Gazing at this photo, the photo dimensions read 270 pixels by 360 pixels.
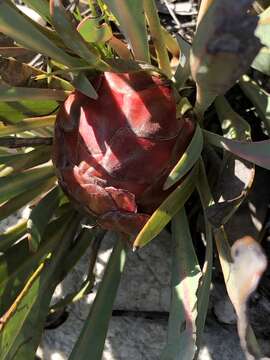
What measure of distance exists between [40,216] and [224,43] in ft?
1.91

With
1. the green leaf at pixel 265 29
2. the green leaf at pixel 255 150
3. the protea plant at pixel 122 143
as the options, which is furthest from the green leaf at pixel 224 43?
the green leaf at pixel 265 29

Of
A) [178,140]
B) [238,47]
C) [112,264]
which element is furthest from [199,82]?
[112,264]

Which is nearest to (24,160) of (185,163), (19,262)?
(19,262)

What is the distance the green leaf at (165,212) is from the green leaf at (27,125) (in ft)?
0.88

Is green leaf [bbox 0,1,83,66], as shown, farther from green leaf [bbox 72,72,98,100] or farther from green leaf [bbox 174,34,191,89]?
green leaf [bbox 174,34,191,89]

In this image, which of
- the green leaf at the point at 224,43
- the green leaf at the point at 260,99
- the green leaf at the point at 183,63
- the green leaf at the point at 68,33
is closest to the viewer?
the green leaf at the point at 224,43

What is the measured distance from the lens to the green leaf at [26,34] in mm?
954

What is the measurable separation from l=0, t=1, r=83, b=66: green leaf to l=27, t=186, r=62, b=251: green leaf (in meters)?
0.26

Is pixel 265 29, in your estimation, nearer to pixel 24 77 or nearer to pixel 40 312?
pixel 24 77

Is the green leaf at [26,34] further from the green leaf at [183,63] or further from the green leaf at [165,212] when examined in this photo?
the green leaf at [165,212]

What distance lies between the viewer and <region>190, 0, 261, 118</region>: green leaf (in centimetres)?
69

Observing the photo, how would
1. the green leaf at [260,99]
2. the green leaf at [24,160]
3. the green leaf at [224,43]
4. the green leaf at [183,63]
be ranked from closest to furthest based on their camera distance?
the green leaf at [224,43] < the green leaf at [183,63] < the green leaf at [260,99] < the green leaf at [24,160]

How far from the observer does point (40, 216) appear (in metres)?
1.19

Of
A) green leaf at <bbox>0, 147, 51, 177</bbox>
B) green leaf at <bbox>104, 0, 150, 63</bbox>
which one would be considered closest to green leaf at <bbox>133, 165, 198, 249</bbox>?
green leaf at <bbox>104, 0, 150, 63</bbox>
